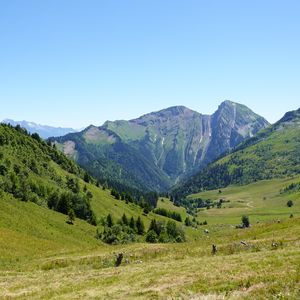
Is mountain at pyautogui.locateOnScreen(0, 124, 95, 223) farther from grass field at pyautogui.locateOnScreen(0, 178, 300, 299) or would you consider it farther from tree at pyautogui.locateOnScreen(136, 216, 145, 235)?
grass field at pyautogui.locateOnScreen(0, 178, 300, 299)

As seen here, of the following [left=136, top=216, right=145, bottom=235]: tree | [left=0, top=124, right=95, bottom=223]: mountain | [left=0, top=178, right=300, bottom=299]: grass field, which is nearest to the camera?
[left=0, top=178, right=300, bottom=299]: grass field

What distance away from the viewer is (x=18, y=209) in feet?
381

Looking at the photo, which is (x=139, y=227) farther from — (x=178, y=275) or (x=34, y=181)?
(x=178, y=275)

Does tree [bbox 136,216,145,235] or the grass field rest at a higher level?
the grass field

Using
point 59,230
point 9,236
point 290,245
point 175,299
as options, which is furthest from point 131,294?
point 59,230

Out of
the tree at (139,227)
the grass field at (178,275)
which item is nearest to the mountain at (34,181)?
the tree at (139,227)

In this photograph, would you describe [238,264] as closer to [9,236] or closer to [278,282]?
[278,282]

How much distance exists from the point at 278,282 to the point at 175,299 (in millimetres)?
6269

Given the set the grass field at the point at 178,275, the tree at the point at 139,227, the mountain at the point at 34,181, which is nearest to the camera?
the grass field at the point at 178,275

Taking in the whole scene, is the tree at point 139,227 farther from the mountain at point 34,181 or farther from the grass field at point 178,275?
the grass field at point 178,275

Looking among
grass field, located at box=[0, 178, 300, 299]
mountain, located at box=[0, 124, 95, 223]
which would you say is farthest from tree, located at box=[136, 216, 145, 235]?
grass field, located at box=[0, 178, 300, 299]

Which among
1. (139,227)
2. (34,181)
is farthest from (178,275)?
(139,227)

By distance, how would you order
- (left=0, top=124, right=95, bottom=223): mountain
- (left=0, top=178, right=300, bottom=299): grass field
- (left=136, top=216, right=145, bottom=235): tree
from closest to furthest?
(left=0, top=178, right=300, bottom=299): grass field → (left=0, top=124, right=95, bottom=223): mountain → (left=136, top=216, right=145, bottom=235): tree

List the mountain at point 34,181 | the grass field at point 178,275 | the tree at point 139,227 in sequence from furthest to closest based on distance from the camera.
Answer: the tree at point 139,227 → the mountain at point 34,181 → the grass field at point 178,275
